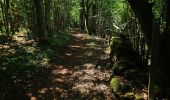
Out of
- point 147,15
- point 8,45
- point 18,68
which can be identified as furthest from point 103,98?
point 8,45

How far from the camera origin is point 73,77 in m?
11.9

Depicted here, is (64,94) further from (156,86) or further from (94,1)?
(94,1)

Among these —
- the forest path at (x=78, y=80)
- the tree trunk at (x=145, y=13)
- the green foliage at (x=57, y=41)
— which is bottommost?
the forest path at (x=78, y=80)

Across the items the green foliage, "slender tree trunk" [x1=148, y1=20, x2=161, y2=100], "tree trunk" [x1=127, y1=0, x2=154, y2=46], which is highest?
"tree trunk" [x1=127, y1=0, x2=154, y2=46]

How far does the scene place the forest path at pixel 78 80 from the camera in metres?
9.59

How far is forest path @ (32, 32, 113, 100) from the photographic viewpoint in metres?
9.59

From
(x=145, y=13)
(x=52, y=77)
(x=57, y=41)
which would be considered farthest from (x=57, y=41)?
(x=145, y=13)

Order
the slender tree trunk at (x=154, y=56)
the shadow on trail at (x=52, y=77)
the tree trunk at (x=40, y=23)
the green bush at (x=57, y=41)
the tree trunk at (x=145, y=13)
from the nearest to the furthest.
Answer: the slender tree trunk at (x=154, y=56)
the tree trunk at (x=145, y=13)
the shadow on trail at (x=52, y=77)
the tree trunk at (x=40, y=23)
the green bush at (x=57, y=41)

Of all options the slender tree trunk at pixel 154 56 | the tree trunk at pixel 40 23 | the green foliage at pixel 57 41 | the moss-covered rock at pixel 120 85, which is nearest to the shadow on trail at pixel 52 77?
the moss-covered rock at pixel 120 85

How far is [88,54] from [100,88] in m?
7.12

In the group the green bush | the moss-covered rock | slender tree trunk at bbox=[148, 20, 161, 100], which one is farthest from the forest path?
the green bush

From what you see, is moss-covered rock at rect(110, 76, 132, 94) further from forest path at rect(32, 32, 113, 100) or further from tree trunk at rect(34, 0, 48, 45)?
tree trunk at rect(34, 0, 48, 45)

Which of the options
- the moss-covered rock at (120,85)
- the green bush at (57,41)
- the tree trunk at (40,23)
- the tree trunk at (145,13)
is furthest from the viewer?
the green bush at (57,41)

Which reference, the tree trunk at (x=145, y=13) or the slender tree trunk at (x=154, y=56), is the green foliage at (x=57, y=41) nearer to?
the tree trunk at (x=145, y=13)
